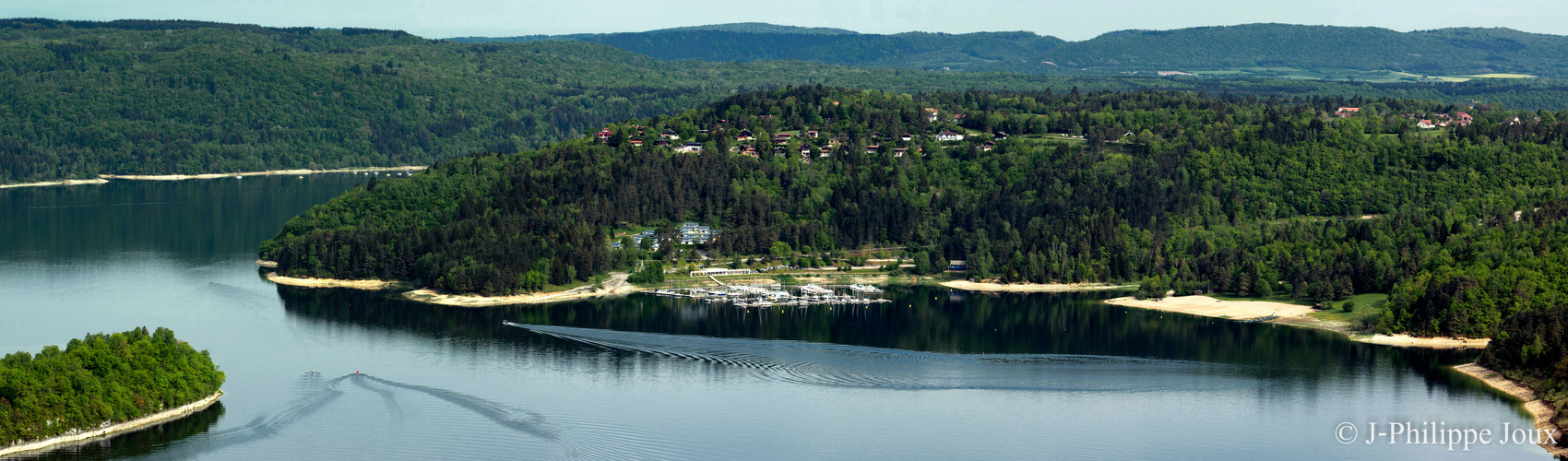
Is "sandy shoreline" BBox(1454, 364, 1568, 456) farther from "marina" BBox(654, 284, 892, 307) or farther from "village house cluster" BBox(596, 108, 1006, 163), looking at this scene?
"village house cluster" BBox(596, 108, 1006, 163)

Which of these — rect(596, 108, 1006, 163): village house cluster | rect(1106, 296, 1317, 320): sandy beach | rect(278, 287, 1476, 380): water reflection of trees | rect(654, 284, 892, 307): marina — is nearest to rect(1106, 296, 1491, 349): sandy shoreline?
rect(1106, 296, 1317, 320): sandy beach

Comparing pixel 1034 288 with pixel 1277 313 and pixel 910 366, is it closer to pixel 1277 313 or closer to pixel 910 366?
pixel 1277 313

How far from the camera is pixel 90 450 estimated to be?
5394cm

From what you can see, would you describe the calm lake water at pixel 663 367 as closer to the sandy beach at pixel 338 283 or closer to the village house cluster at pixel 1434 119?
the sandy beach at pixel 338 283

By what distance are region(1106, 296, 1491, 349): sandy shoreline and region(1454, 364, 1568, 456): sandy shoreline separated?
574cm

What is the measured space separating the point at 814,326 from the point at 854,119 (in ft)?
221

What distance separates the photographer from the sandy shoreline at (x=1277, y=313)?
7956 cm

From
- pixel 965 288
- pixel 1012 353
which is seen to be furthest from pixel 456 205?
pixel 1012 353

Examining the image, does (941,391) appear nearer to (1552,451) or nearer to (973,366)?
(973,366)

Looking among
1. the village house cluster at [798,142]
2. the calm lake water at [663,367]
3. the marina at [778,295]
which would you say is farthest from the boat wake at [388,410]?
the village house cluster at [798,142]

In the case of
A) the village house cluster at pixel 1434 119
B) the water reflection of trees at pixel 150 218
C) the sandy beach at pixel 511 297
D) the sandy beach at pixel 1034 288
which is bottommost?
the water reflection of trees at pixel 150 218

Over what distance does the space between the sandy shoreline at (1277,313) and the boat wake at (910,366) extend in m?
12.9

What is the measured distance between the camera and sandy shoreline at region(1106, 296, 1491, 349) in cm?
7956

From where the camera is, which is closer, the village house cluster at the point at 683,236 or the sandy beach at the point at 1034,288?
the sandy beach at the point at 1034,288
